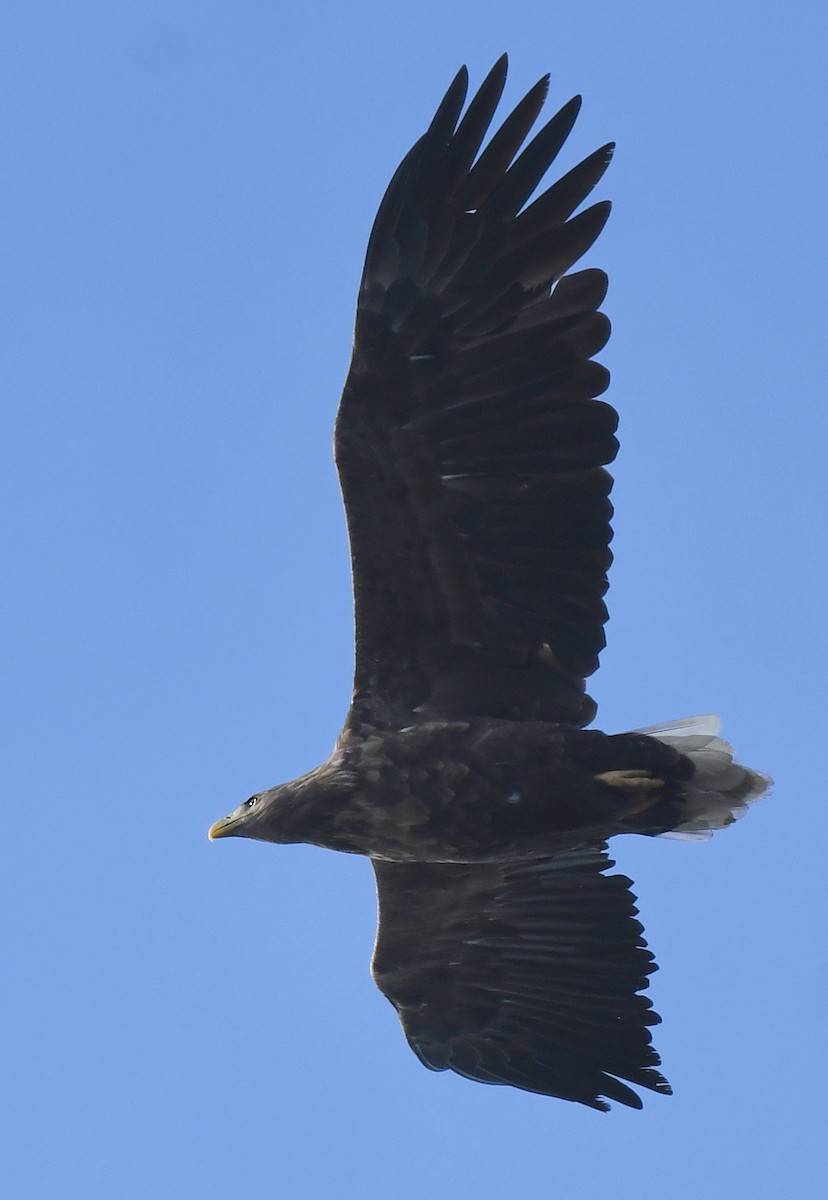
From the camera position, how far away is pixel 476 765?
1023 cm

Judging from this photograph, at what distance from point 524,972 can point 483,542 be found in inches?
115

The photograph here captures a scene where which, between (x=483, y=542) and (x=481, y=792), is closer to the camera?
(x=481, y=792)

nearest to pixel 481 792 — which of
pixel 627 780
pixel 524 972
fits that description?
pixel 627 780

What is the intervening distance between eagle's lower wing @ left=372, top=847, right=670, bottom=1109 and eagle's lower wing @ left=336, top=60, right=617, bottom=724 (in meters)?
1.49

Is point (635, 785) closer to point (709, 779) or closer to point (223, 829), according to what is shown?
point (709, 779)

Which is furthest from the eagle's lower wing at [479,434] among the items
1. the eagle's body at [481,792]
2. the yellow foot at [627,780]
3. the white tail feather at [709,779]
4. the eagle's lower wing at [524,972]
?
the eagle's lower wing at [524,972]

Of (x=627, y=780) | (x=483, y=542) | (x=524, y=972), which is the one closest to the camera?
(x=627, y=780)

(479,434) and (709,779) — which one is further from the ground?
(479,434)

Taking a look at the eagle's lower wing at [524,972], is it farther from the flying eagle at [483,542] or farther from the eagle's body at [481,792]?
the eagle's body at [481,792]

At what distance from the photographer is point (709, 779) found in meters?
10.4

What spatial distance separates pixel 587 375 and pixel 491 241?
2.94 ft

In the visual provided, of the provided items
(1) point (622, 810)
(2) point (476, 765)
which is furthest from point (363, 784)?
(1) point (622, 810)

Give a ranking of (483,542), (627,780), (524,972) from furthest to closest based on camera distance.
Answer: (524,972)
(483,542)
(627,780)

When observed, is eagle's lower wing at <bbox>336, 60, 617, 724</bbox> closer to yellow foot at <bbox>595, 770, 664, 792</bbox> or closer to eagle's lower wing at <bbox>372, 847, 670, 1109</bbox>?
yellow foot at <bbox>595, 770, 664, 792</bbox>
